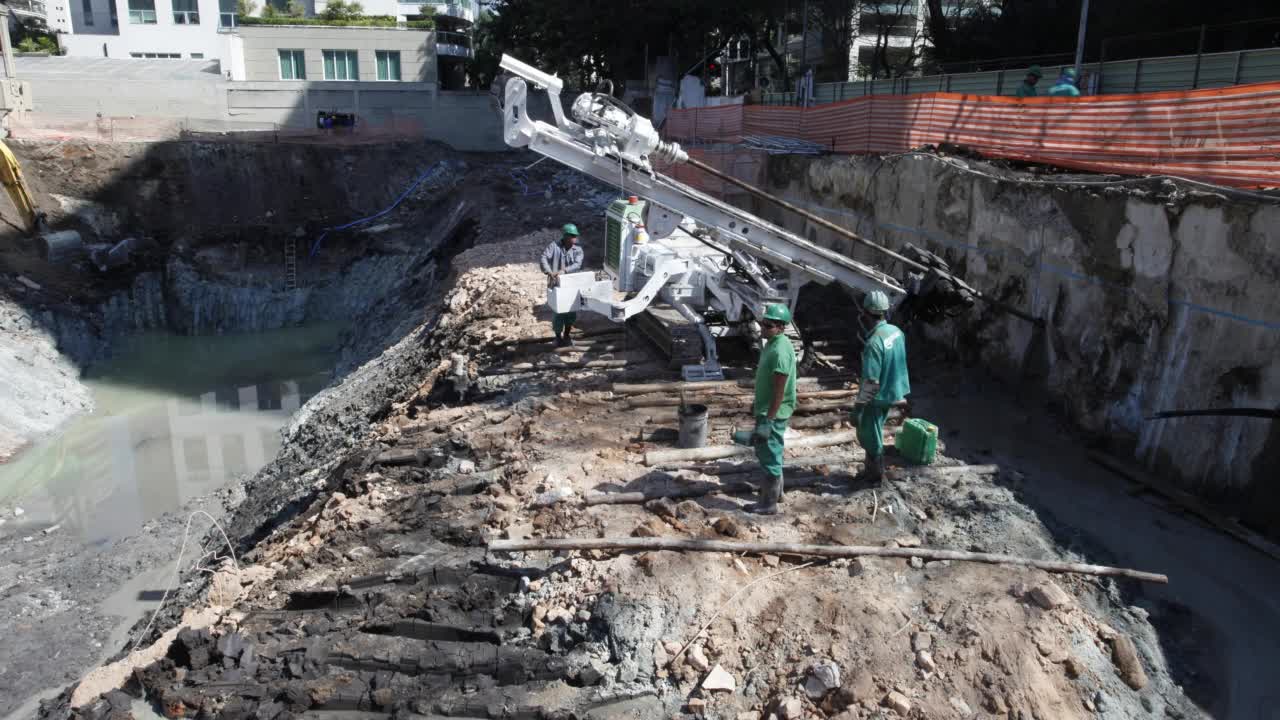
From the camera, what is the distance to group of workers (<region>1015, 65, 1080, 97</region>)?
39.4 feet

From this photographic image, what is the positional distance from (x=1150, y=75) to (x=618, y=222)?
7.74 m

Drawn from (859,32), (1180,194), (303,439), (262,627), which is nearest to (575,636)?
(262,627)

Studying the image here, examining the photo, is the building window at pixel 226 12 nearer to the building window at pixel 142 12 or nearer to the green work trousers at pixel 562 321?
the building window at pixel 142 12

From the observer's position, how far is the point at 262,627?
6215 millimetres

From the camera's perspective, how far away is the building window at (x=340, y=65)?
34812mm

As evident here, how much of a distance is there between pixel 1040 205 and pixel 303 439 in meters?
10.2

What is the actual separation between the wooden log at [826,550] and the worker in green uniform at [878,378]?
1107 millimetres

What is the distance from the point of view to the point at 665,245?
10.4 meters

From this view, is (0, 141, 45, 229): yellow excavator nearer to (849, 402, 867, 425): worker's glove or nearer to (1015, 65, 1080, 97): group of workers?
(849, 402, 867, 425): worker's glove

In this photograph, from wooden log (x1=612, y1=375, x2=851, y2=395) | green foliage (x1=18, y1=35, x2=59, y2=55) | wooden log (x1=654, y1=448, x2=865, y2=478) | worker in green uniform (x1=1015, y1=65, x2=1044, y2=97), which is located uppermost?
green foliage (x1=18, y1=35, x2=59, y2=55)

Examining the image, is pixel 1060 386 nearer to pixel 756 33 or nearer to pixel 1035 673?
pixel 1035 673

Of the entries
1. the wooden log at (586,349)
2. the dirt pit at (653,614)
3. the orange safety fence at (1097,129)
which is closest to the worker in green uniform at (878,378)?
the dirt pit at (653,614)

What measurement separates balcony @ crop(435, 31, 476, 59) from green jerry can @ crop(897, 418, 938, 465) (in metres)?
35.2

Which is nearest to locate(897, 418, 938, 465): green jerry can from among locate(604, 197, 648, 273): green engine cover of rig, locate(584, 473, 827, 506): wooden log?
locate(584, 473, 827, 506): wooden log
